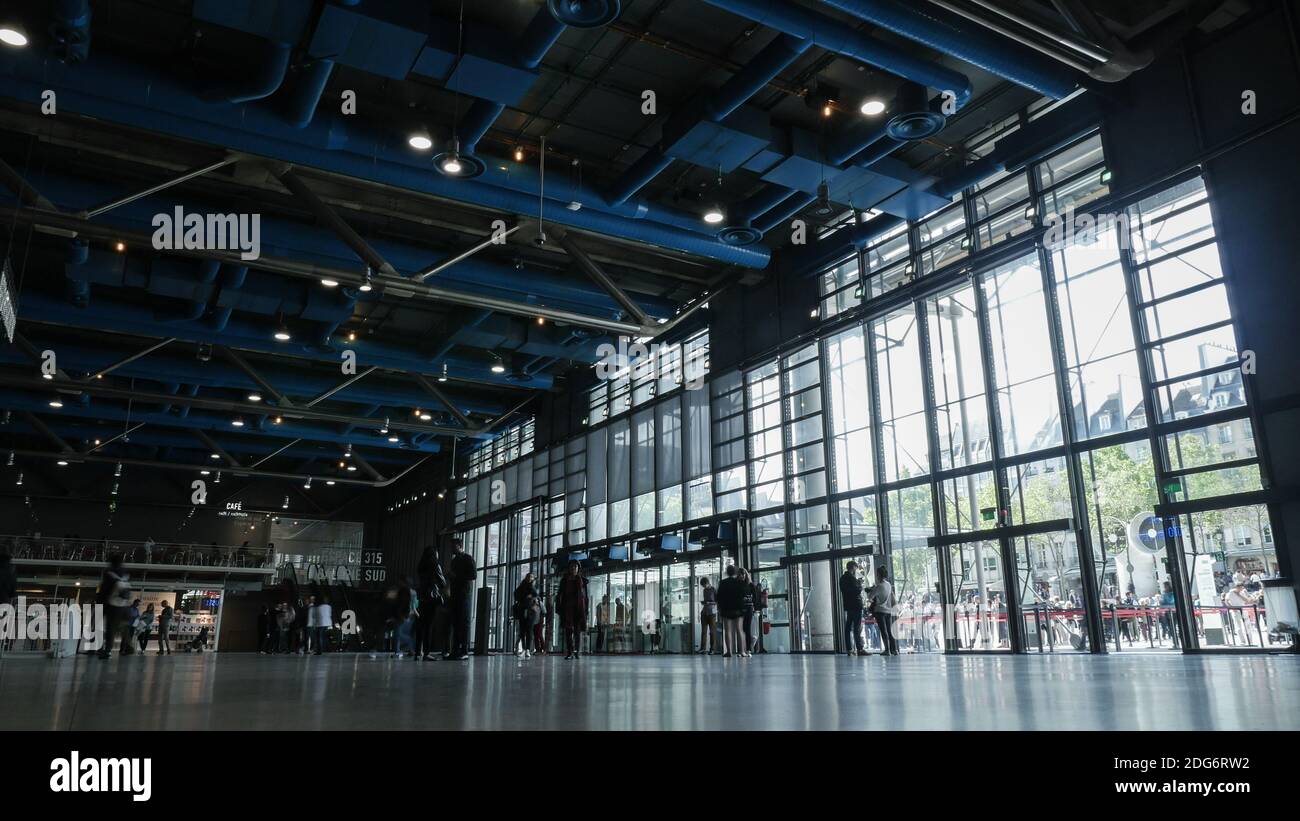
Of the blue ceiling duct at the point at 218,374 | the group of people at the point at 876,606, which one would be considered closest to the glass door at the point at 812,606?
the group of people at the point at 876,606

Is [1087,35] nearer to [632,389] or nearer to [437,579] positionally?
[437,579]

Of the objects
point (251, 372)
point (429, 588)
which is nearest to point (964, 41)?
point (429, 588)

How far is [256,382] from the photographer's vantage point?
25297mm

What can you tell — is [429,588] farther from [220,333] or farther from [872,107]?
[220,333]

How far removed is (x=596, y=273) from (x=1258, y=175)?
1185cm

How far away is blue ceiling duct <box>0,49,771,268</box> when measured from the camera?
1198 cm

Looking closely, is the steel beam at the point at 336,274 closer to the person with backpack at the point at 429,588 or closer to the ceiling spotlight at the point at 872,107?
the person with backpack at the point at 429,588

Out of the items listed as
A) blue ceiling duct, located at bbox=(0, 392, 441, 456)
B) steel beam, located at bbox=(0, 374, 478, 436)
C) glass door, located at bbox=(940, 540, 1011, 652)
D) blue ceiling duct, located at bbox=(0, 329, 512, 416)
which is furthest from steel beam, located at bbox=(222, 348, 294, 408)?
glass door, located at bbox=(940, 540, 1011, 652)

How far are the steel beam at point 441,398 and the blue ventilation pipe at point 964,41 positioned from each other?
66.2ft

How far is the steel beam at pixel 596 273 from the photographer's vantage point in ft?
58.7

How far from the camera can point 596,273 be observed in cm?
1841
